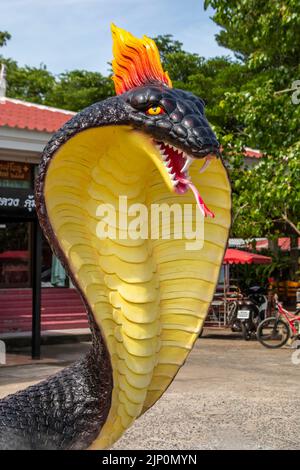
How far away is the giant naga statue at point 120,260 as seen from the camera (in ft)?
7.52

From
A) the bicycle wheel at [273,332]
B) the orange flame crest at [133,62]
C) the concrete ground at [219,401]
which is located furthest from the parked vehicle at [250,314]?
the orange flame crest at [133,62]

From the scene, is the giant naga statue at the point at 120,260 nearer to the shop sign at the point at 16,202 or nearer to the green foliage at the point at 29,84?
the shop sign at the point at 16,202

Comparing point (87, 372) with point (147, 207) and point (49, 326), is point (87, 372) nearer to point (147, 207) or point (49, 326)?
point (147, 207)

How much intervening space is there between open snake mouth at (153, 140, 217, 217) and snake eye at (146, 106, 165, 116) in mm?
95

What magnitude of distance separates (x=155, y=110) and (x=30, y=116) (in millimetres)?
12207

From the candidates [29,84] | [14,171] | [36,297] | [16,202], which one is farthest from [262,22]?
[29,84]

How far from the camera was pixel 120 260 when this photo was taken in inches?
98.3

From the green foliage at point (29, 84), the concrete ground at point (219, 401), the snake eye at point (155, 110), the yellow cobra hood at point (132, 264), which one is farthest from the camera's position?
the green foliage at point (29, 84)

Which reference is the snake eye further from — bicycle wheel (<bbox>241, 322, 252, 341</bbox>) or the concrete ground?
bicycle wheel (<bbox>241, 322, 252, 341</bbox>)

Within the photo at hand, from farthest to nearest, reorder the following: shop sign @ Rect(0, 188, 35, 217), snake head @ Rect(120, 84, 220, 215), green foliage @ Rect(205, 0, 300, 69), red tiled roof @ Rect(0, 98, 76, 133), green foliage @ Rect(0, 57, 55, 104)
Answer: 1. green foliage @ Rect(0, 57, 55, 104)
2. red tiled roof @ Rect(0, 98, 76, 133)
3. green foliage @ Rect(205, 0, 300, 69)
4. shop sign @ Rect(0, 188, 35, 217)
5. snake head @ Rect(120, 84, 220, 215)

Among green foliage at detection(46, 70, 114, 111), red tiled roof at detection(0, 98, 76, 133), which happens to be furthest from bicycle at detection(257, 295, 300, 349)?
green foliage at detection(46, 70, 114, 111)

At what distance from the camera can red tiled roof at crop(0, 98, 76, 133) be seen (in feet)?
40.0

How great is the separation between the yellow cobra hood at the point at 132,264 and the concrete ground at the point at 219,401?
7.86ft

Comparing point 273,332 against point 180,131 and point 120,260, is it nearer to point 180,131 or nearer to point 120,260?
point 120,260
